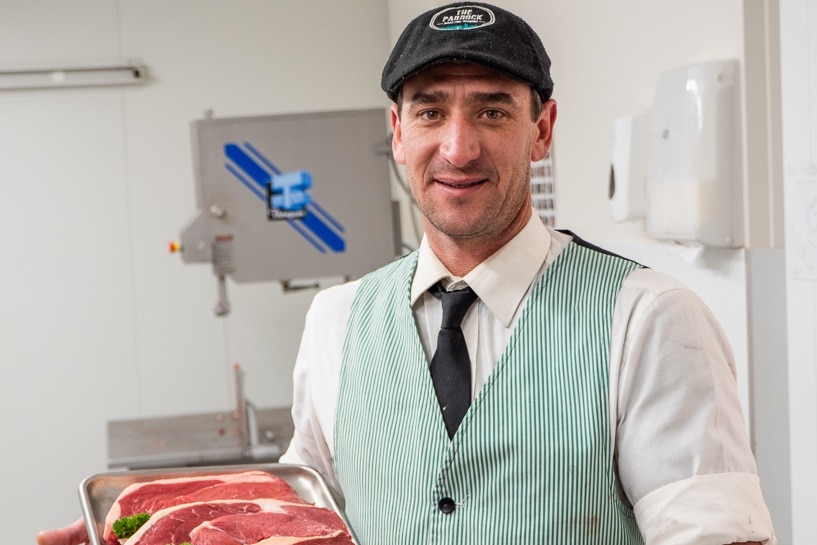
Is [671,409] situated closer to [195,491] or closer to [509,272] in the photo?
[509,272]

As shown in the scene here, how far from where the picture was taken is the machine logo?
10.6 feet

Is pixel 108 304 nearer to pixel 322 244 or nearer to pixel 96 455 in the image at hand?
pixel 96 455

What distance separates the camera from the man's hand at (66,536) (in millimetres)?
1339

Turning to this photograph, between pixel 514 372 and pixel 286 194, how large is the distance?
2094mm

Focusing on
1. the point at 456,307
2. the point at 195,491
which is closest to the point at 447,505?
the point at 456,307

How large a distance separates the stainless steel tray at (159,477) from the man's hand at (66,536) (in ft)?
0.09

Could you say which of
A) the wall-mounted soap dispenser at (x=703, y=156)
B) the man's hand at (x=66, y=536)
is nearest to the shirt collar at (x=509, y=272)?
the man's hand at (x=66, y=536)

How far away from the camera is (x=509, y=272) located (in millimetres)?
1308

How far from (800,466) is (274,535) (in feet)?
3.61

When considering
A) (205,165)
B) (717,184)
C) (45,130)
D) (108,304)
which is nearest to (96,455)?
(108,304)

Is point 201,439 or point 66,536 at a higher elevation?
point 66,536

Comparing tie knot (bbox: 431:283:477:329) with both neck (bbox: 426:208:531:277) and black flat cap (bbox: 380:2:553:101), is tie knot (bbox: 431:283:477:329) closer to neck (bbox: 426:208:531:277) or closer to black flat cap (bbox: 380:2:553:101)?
neck (bbox: 426:208:531:277)

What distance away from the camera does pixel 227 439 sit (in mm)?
3420

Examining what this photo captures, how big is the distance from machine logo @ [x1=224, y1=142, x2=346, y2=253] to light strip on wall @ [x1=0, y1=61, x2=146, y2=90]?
1755 millimetres
